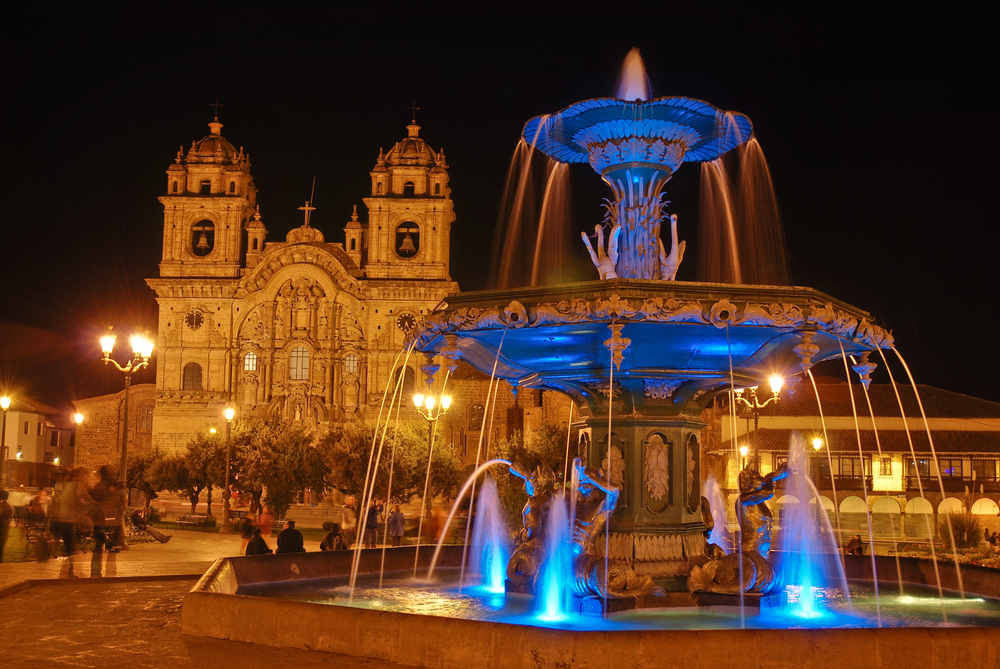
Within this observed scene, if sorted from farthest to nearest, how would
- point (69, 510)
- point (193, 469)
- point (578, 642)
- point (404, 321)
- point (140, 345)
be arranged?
point (404, 321), point (193, 469), point (140, 345), point (69, 510), point (578, 642)

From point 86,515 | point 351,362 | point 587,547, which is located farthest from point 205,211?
point 587,547

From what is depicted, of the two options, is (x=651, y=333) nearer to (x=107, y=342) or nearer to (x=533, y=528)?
(x=533, y=528)

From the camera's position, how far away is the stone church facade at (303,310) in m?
51.0

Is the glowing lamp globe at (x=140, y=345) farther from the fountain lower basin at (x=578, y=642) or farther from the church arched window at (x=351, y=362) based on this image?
the church arched window at (x=351, y=362)

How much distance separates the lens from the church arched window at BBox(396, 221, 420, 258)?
52.2 metres

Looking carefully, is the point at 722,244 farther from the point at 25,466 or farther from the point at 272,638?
the point at 25,466

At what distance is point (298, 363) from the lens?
5222 cm

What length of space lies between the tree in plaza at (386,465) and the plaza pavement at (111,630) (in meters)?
25.1

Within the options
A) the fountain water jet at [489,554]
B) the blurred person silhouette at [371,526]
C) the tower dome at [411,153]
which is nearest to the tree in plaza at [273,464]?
the blurred person silhouette at [371,526]

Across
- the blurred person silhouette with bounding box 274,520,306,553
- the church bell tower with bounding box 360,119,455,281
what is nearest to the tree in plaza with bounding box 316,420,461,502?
the church bell tower with bounding box 360,119,455,281

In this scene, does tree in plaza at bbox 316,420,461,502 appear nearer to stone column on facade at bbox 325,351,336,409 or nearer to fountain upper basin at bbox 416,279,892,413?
stone column on facade at bbox 325,351,336,409

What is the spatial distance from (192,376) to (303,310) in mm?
6861

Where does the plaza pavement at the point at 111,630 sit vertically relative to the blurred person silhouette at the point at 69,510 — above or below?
below

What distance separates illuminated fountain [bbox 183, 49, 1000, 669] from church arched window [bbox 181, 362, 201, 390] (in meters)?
44.8
